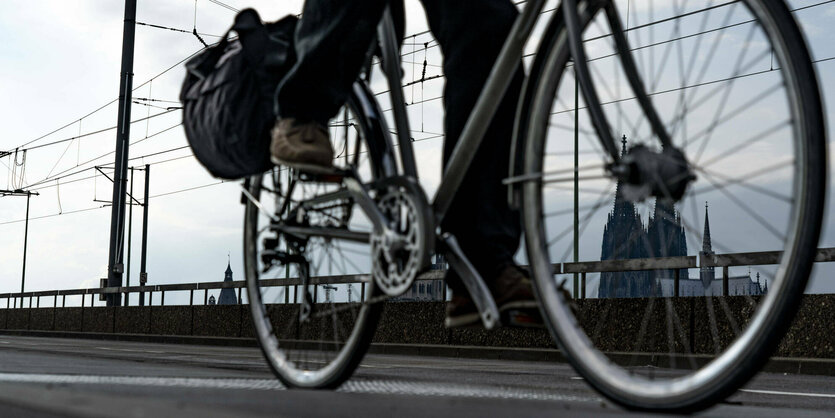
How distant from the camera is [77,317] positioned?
2394cm

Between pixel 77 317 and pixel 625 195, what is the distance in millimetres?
23209

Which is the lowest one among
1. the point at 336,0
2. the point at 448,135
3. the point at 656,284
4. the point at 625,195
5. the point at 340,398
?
the point at 340,398

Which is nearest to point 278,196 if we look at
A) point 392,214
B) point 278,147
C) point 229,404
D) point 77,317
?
point 278,147

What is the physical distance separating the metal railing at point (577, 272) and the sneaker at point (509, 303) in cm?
14

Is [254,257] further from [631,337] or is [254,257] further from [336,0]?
[631,337]

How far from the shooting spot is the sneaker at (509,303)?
2.57 metres

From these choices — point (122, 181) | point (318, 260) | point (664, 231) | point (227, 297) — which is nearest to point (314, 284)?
point (318, 260)

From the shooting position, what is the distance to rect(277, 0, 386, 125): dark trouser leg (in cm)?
304

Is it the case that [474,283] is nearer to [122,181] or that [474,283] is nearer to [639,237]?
[639,237]

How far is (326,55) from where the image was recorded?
3.06m

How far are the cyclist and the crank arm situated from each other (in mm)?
38

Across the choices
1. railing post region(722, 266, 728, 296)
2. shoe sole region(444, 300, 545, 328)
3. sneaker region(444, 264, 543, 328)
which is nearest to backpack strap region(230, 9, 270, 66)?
sneaker region(444, 264, 543, 328)

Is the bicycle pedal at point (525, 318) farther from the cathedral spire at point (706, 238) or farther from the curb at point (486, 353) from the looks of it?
the curb at point (486, 353)

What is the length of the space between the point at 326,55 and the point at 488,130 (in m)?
0.55
